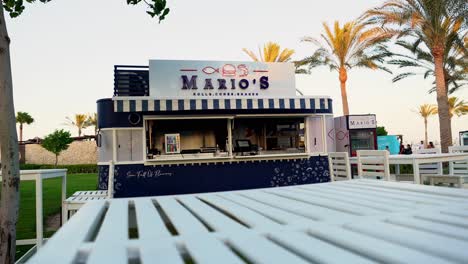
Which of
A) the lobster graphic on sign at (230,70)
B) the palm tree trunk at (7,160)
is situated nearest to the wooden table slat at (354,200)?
the palm tree trunk at (7,160)

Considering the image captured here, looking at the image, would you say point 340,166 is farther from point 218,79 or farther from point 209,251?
point 209,251

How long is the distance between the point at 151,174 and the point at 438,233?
7.24 metres

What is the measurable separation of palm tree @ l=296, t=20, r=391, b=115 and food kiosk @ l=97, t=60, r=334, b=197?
34.8ft

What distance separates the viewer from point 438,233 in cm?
109

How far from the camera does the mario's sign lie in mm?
8383

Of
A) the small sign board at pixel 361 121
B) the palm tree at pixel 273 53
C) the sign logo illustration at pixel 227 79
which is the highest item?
the palm tree at pixel 273 53

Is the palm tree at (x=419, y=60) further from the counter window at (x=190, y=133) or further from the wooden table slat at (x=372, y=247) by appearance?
the wooden table slat at (x=372, y=247)

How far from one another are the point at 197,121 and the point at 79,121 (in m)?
50.0

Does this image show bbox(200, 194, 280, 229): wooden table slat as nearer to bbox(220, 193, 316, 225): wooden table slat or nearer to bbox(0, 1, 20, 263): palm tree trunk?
bbox(220, 193, 316, 225): wooden table slat

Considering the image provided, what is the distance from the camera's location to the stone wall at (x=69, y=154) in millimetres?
29922

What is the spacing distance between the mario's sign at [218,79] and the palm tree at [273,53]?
47.8ft

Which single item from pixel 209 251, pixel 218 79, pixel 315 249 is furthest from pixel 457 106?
pixel 209 251

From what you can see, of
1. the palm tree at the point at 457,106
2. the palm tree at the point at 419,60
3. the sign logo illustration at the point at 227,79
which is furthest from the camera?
the palm tree at the point at 457,106

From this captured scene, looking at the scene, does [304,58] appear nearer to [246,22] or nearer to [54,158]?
[246,22]
